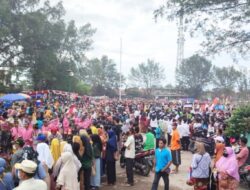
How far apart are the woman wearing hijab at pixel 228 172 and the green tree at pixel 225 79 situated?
74021 millimetres

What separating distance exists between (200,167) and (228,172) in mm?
526

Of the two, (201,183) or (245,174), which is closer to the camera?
(201,183)

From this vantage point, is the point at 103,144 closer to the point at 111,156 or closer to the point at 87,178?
the point at 111,156

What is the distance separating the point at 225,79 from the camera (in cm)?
8238

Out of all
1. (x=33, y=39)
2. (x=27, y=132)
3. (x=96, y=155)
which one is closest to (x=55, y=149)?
(x=96, y=155)

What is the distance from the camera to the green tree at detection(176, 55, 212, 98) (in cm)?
8331

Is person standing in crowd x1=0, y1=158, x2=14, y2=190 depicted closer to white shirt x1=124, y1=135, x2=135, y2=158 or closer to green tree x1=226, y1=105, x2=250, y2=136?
white shirt x1=124, y1=135, x2=135, y2=158

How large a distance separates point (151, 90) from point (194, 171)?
91.4m

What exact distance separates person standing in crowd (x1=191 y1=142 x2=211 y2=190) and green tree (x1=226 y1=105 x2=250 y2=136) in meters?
3.94

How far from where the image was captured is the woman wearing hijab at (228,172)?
6820 millimetres

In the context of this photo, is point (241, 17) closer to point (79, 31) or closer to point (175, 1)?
point (175, 1)

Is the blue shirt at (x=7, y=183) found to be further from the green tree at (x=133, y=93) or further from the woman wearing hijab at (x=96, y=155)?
the green tree at (x=133, y=93)

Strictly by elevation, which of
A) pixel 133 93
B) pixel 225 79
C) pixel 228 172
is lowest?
pixel 228 172

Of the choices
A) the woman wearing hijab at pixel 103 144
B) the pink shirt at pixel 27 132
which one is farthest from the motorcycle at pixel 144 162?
the pink shirt at pixel 27 132
